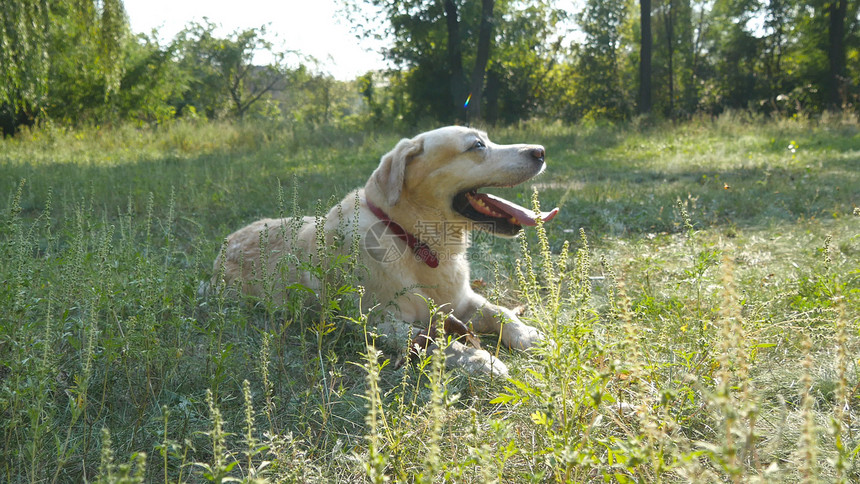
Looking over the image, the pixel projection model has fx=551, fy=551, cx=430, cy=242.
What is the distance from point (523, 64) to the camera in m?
26.1

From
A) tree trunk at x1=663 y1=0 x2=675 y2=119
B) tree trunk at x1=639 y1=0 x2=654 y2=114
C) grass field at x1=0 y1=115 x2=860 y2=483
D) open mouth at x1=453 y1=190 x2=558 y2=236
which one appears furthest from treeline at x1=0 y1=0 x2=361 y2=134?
tree trunk at x1=663 y1=0 x2=675 y2=119

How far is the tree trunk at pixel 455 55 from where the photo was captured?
20134 mm

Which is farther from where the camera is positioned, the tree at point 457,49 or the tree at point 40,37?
the tree at point 457,49

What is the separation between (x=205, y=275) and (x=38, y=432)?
137 cm

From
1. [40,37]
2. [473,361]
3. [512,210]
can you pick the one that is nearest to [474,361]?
[473,361]

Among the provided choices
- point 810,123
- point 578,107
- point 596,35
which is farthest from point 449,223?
point 596,35

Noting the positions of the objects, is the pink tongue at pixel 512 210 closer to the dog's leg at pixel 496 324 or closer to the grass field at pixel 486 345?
the grass field at pixel 486 345

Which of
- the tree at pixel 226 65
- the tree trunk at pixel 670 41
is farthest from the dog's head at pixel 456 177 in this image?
the tree at pixel 226 65

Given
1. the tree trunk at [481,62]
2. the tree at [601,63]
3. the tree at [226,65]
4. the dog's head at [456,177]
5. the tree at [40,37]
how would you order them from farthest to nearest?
1. the tree at [226,65]
2. the tree at [601,63]
3. the tree trunk at [481,62]
4. the tree at [40,37]
5. the dog's head at [456,177]

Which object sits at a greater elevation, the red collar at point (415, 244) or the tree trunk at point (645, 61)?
the tree trunk at point (645, 61)

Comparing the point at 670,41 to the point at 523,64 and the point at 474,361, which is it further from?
the point at 474,361

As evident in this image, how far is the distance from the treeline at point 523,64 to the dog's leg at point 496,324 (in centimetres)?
730

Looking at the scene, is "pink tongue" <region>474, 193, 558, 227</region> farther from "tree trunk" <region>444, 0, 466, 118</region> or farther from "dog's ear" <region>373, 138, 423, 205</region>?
"tree trunk" <region>444, 0, 466, 118</region>

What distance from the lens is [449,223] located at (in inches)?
131
